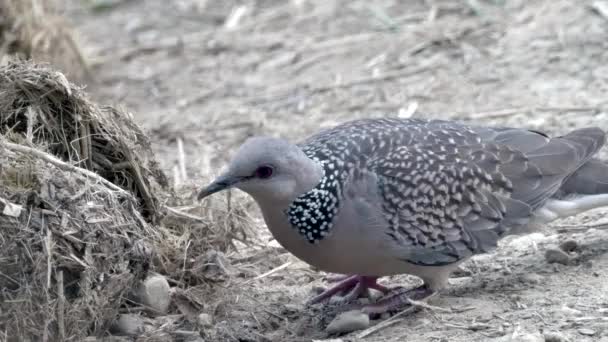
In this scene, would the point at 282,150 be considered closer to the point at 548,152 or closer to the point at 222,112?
the point at 548,152

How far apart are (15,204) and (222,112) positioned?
3.97 metres

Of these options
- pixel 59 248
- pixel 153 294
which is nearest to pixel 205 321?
pixel 153 294

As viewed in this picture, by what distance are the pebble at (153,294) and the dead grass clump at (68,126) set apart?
384mm

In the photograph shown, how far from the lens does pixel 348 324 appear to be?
15.7 feet

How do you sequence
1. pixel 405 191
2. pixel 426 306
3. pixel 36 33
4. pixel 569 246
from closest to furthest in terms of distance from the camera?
pixel 426 306
pixel 405 191
pixel 569 246
pixel 36 33

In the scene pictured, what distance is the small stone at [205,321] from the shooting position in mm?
4879

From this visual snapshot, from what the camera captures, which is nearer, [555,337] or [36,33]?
[555,337]

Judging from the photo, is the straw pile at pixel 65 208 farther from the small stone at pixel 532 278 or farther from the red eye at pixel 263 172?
the small stone at pixel 532 278

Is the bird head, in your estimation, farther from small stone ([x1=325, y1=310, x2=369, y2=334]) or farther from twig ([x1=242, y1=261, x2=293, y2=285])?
twig ([x1=242, y1=261, x2=293, y2=285])

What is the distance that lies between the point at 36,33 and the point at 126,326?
4.42 meters

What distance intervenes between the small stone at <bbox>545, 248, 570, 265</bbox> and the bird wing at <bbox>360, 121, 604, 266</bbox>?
233 millimetres

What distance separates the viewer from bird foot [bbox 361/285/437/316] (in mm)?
4973

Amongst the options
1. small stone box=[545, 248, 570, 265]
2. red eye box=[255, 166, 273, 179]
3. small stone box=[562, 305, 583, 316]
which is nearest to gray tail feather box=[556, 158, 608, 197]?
small stone box=[545, 248, 570, 265]

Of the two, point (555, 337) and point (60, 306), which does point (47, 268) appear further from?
point (555, 337)
